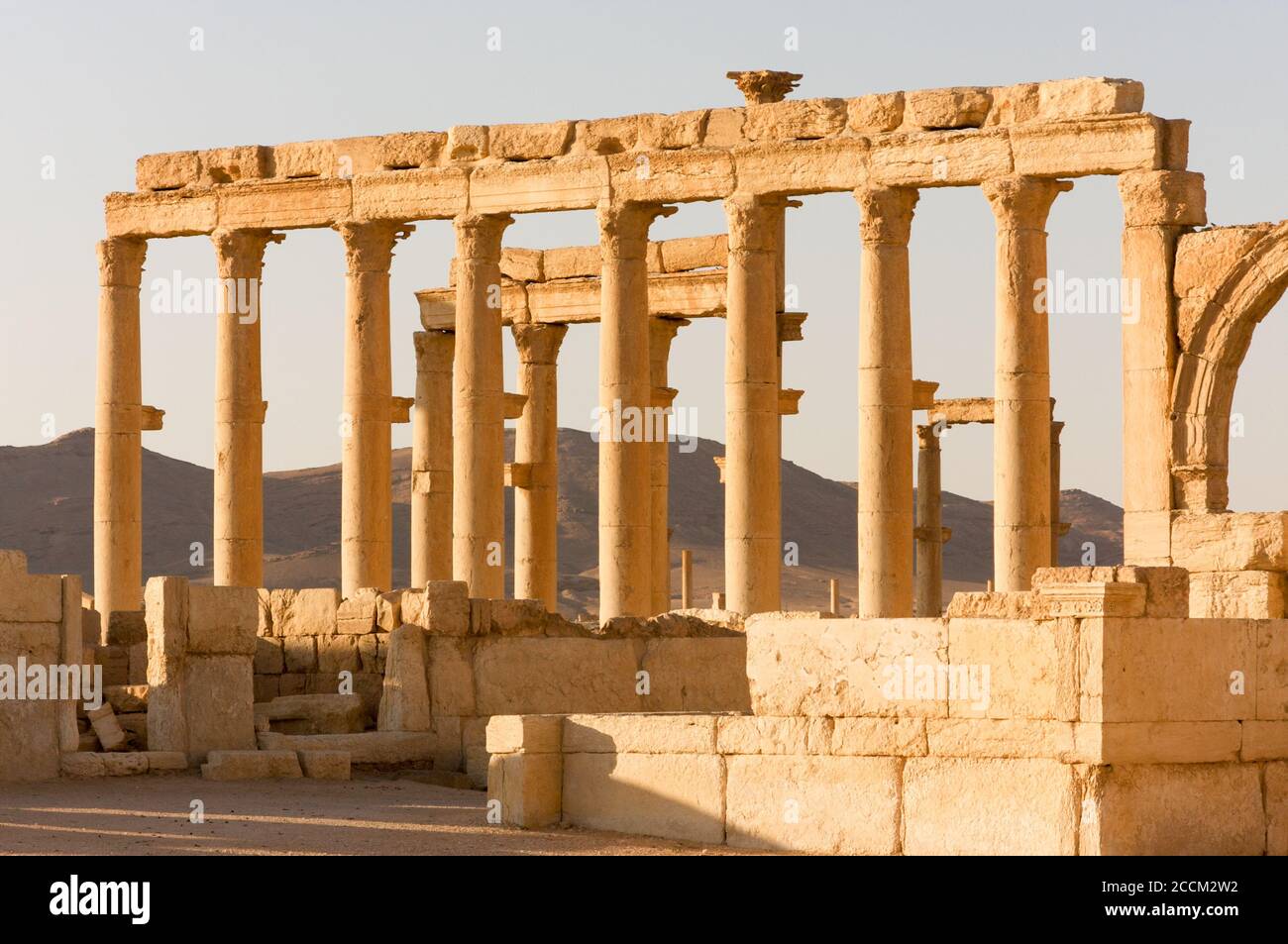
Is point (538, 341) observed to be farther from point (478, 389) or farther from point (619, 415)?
point (619, 415)

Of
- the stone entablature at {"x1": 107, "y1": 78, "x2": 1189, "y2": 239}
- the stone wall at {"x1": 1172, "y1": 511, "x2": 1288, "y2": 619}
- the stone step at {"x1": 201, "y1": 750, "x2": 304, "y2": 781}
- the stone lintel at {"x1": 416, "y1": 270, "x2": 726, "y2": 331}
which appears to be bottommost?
the stone step at {"x1": 201, "y1": 750, "x2": 304, "y2": 781}

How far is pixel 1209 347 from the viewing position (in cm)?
3428

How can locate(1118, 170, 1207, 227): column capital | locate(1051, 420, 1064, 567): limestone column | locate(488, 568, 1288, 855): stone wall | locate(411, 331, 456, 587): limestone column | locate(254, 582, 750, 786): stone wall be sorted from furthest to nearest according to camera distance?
locate(1051, 420, 1064, 567): limestone column
locate(411, 331, 456, 587): limestone column
locate(1118, 170, 1207, 227): column capital
locate(254, 582, 750, 786): stone wall
locate(488, 568, 1288, 855): stone wall

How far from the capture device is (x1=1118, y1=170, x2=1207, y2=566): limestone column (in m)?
34.4

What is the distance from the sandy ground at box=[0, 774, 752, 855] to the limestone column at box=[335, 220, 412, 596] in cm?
1469

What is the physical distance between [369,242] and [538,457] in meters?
7.88

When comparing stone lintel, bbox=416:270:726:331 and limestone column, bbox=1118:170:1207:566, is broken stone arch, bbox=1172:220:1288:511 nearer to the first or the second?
limestone column, bbox=1118:170:1207:566

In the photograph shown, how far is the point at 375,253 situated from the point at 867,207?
28.9ft

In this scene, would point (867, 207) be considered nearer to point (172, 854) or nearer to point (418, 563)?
point (418, 563)

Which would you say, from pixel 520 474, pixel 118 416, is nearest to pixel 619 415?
pixel 520 474

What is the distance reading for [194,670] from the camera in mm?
26562

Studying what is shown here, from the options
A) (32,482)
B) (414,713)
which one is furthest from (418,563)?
(32,482)

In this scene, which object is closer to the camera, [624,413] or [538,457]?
[624,413]

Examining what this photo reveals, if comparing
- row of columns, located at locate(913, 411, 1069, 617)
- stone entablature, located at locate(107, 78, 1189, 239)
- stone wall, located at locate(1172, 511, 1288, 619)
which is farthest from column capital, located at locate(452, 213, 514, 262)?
stone wall, located at locate(1172, 511, 1288, 619)
